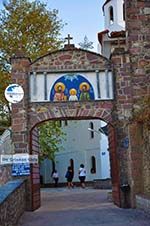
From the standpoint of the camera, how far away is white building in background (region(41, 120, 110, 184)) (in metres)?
33.5

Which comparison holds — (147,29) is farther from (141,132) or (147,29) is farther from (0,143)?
(0,143)

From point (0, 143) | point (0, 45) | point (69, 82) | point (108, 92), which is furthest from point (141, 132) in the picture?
point (0, 45)

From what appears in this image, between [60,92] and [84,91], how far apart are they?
792 mm

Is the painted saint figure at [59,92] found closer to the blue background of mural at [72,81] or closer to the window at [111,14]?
the blue background of mural at [72,81]

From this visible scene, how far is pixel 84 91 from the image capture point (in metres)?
14.6

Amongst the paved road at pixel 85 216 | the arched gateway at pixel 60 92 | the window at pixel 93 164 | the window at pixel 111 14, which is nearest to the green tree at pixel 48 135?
the window at pixel 93 164

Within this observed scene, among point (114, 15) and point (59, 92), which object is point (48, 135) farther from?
point (114, 15)

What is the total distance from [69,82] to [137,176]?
3.76m

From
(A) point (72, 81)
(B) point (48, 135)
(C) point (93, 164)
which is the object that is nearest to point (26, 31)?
(B) point (48, 135)

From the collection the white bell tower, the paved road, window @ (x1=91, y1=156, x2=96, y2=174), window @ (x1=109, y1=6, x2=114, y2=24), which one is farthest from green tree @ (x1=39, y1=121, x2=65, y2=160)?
window @ (x1=109, y1=6, x2=114, y2=24)

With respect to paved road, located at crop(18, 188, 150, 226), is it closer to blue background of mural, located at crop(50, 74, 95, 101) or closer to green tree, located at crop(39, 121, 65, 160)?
blue background of mural, located at crop(50, 74, 95, 101)

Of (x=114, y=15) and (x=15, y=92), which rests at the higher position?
(x=114, y=15)

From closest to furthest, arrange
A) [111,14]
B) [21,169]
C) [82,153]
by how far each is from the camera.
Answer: [21,169]
[82,153]
[111,14]

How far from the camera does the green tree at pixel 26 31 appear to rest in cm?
2333
